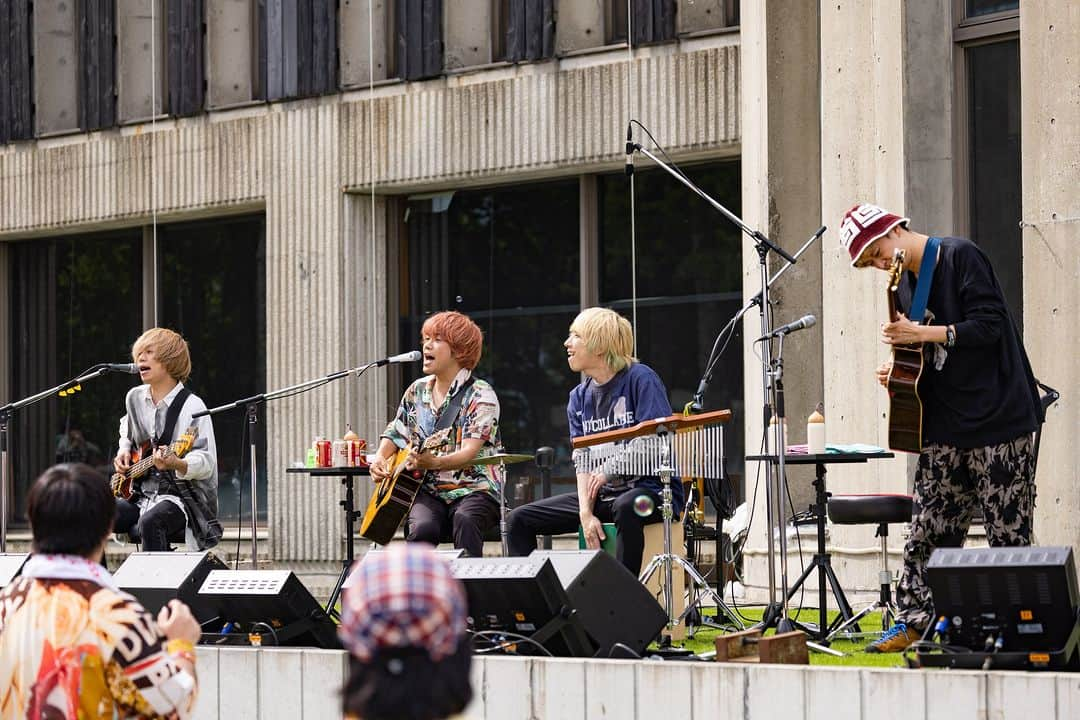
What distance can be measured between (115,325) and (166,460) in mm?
5594

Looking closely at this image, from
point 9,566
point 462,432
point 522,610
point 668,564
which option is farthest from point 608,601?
point 9,566

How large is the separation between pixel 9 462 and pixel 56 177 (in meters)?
2.52

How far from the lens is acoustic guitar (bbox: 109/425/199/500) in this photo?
952cm

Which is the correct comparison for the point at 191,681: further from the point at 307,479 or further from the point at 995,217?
the point at 307,479

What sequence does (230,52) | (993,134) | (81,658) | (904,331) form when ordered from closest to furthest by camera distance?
(81,658) < (904,331) < (993,134) < (230,52)

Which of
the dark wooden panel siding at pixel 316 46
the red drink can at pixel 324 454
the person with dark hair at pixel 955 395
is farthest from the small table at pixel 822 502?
the dark wooden panel siding at pixel 316 46

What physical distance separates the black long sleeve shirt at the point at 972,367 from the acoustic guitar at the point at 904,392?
1.3 inches

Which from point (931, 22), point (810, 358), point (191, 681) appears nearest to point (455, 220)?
point (810, 358)

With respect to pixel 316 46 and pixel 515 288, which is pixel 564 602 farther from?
pixel 316 46

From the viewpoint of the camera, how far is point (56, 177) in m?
14.7

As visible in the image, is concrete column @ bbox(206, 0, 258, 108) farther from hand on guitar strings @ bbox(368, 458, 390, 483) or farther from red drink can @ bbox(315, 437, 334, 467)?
hand on guitar strings @ bbox(368, 458, 390, 483)

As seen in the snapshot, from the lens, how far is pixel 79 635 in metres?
3.80

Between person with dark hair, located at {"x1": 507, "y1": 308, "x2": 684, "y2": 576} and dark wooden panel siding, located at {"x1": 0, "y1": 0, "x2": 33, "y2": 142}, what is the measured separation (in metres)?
7.79

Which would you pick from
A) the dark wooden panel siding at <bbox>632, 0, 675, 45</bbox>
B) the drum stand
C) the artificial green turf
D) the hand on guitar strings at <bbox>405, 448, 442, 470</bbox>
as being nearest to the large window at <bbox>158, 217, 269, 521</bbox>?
the dark wooden panel siding at <bbox>632, 0, 675, 45</bbox>
